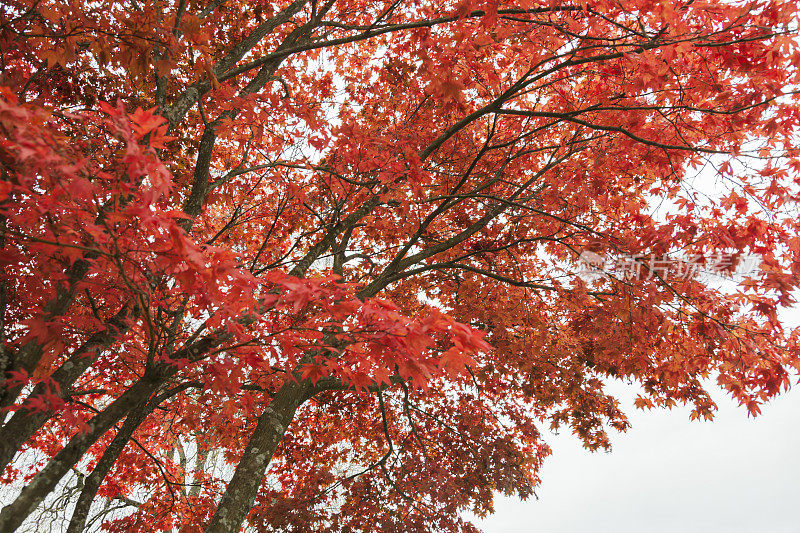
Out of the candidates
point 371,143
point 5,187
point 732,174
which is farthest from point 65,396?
point 732,174

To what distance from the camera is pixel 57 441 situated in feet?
28.6

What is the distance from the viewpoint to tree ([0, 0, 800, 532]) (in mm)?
2629

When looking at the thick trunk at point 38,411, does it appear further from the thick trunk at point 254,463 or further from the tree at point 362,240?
the thick trunk at point 254,463

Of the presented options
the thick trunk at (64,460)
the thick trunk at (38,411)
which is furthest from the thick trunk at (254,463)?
the thick trunk at (38,411)

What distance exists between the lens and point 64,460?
3635mm

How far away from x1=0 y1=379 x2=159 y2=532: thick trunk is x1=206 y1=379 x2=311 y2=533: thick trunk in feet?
4.24

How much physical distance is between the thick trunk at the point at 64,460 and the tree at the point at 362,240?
25mm

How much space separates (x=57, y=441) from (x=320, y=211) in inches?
292

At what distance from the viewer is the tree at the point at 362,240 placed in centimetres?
263

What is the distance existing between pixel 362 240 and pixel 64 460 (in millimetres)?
6229

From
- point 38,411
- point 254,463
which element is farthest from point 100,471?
point 38,411

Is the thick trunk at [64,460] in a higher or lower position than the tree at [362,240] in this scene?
lower

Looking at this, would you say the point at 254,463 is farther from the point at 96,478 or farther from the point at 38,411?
the point at 38,411

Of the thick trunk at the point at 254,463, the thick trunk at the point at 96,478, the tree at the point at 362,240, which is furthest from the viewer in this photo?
the thick trunk at the point at 96,478
